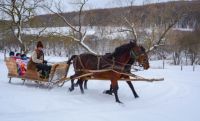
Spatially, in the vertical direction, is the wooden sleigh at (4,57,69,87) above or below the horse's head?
Answer: below

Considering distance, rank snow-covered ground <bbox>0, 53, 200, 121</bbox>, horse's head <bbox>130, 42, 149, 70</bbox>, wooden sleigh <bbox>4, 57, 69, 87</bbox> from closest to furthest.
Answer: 1. snow-covered ground <bbox>0, 53, 200, 121</bbox>
2. horse's head <bbox>130, 42, 149, 70</bbox>
3. wooden sleigh <bbox>4, 57, 69, 87</bbox>

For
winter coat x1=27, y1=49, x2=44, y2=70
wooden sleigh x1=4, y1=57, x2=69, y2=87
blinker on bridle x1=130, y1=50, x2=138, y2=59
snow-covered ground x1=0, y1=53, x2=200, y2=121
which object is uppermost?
blinker on bridle x1=130, y1=50, x2=138, y2=59

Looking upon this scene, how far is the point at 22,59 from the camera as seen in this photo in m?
13.3

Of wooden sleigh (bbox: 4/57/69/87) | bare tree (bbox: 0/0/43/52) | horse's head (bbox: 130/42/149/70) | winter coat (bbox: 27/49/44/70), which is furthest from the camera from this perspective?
bare tree (bbox: 0/0/43/52)

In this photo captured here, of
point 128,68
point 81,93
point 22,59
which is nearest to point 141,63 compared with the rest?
point 128,68

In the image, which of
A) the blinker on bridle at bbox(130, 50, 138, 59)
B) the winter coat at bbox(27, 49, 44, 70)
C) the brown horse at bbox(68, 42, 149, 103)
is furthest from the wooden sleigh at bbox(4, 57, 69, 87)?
the blinker on bridle at bbox(130, 50, 138, 59)

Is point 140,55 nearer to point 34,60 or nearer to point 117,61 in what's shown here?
point 117,61

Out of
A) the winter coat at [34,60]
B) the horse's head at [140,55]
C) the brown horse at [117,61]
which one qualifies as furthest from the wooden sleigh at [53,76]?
the horse's head at [140,55]

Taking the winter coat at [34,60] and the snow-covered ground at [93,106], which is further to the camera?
the winter coat at [34,60]

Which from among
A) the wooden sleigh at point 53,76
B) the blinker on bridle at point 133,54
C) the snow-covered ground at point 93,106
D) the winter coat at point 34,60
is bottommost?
the snow-covered ground at point 93,106

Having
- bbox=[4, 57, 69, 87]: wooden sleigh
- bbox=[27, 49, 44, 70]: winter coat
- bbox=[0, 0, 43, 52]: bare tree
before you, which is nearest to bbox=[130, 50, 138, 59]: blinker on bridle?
bbox=[4, 57, 69, 87]: wooden sleigh

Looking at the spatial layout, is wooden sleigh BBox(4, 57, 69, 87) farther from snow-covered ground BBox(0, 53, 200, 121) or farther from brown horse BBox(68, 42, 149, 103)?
brown horse BBox(68, 42, 149, 103)

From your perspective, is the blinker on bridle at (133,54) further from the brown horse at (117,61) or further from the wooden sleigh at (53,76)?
the wooden sleigh at (53,76)

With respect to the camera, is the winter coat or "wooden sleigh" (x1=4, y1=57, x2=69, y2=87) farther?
the winter coat
